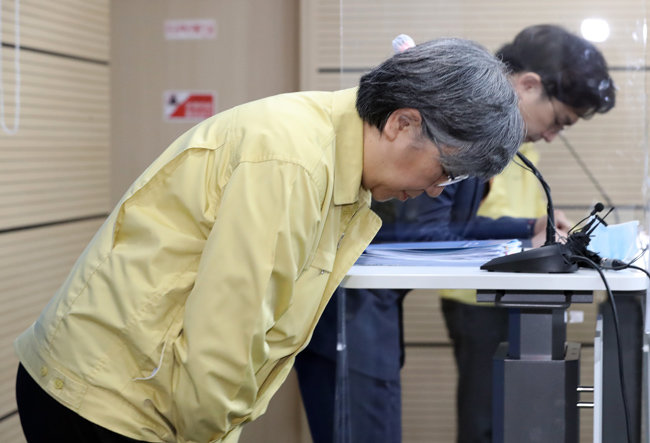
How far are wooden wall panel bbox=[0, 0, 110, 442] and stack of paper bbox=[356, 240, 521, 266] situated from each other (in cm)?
136

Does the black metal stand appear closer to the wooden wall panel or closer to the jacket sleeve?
the jacket sleeve

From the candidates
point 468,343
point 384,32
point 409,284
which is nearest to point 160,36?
point 384,32

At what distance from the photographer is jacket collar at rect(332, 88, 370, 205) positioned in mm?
1331

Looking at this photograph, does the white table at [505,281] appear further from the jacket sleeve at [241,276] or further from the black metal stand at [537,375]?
the jacket sleeve at [241,276]

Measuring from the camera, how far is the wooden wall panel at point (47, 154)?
2.57 meters

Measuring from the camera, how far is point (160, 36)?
3.39 m

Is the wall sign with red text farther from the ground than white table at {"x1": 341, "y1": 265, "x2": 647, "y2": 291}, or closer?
farther from the ground

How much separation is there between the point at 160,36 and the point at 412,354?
177 centimetres

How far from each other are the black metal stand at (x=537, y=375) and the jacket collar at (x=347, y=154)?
1.16ft

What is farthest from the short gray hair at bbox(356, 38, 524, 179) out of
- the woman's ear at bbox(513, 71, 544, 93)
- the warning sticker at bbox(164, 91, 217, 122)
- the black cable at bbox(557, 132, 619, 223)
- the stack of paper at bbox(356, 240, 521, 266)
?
the warning sticker at bbox(164, 91, 217, 122)

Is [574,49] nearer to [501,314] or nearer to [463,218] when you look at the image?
[463,218]

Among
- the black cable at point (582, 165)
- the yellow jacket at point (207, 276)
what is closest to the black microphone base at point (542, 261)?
the yellow jacket at point (207, 276)

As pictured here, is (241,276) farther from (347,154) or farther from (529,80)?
(529,80)

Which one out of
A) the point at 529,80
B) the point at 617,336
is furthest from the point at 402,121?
the point at 529,80
